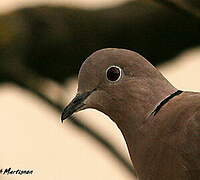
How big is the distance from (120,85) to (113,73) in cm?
3

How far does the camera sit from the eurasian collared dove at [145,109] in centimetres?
176

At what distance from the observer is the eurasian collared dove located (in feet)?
5.78

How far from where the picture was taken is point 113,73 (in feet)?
6.33

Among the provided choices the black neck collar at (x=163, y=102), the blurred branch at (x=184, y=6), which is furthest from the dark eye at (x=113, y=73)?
the blurred branch at (x=184, y=6)

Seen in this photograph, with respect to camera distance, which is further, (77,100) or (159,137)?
(77,100)

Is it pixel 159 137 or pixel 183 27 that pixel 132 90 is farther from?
pixel 183 27

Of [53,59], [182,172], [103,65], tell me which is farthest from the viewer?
[53,59]

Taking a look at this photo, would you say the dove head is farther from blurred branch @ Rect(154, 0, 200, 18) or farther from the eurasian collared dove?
blurred branch @ Rect(154, 0, 200, 18)

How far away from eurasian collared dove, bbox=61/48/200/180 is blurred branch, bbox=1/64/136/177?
0.38m

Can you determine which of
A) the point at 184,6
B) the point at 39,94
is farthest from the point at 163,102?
the point at 39,94

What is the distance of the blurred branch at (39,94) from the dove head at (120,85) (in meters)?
0.39

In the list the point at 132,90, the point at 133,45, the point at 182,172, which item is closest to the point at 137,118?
the point at 132,90

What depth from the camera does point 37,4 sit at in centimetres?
236

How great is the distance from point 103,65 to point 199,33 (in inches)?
22.1
